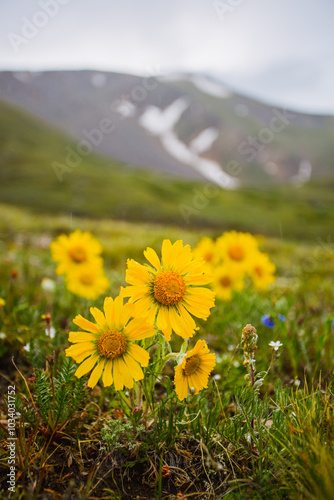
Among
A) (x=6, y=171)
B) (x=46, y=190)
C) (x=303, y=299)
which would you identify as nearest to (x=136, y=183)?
(x=46, y=190)

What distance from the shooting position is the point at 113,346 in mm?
1772

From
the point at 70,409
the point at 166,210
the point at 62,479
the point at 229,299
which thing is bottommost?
the point at 62,479

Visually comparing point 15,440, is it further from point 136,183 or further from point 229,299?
point 136,183

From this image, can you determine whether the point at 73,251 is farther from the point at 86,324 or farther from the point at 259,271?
the point at 259,271

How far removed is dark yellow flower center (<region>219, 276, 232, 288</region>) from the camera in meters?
4.62

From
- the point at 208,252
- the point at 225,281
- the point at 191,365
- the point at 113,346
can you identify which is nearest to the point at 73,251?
the point at 208,252

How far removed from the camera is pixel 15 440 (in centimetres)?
183

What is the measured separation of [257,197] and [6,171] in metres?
70.5

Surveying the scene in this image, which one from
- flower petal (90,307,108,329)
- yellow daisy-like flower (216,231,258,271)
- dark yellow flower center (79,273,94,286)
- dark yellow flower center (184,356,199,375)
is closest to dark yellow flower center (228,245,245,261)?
yellow daisy-like flower (216,231,258,271)

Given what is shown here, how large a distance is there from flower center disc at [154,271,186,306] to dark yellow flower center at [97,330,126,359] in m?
0.29

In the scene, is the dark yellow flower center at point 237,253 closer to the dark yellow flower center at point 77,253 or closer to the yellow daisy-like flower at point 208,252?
the yellow daisy-like flower at point 208,252

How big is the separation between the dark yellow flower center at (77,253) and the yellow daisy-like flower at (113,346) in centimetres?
237

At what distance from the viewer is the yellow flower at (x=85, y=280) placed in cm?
394

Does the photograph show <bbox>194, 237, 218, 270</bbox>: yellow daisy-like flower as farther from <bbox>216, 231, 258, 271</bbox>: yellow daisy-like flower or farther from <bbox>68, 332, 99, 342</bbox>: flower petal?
<bbox>68, 332, 99, 342</bbox>: flower petal
